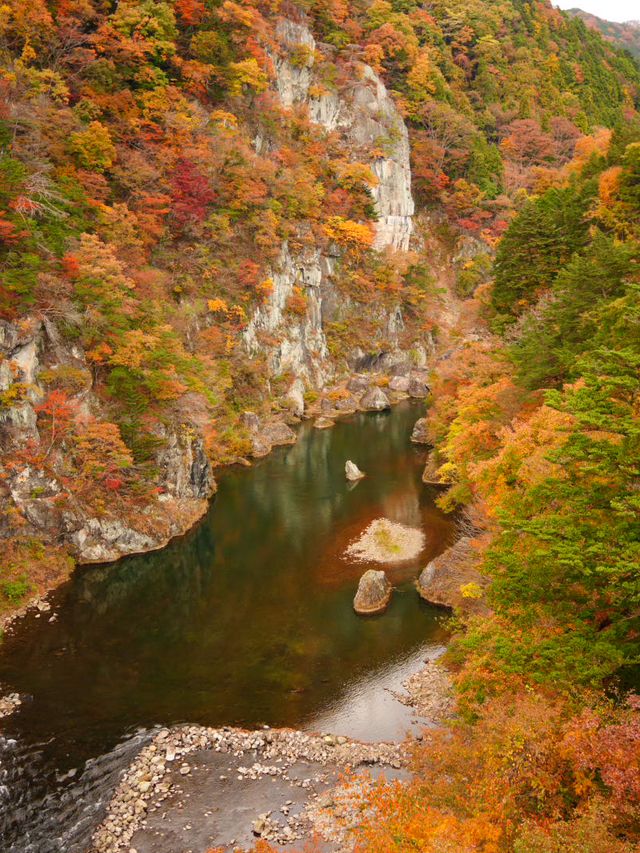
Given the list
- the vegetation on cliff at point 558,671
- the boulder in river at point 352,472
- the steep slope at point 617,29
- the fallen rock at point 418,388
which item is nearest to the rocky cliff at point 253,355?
the fallen rock at point 418,388

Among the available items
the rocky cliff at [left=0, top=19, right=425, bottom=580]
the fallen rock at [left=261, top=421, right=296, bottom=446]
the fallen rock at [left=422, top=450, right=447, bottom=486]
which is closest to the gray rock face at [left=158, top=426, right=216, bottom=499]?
the rocky cliff at [left=0, top=19, right=425, bottom=580]

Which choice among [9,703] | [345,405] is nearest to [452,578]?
[9,703]

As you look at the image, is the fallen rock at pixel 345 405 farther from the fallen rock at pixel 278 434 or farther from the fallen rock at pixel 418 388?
Result: the fallen rock at pixel 278 434

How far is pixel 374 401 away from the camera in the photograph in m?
52.3

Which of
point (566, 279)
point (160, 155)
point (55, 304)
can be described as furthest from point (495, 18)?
point (55, 304)

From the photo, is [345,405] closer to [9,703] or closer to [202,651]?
[202,651]

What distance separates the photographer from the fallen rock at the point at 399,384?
57375 mm

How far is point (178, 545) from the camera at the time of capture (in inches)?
1032

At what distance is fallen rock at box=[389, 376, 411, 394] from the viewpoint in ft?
188

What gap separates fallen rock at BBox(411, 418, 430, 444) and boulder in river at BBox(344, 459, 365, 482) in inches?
308

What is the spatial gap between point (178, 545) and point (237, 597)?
213 inches

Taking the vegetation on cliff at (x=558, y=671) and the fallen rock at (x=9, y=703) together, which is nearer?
the vegetation on cliff at (x=558, y=671)

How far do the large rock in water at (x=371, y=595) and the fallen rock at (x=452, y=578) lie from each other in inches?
59.0

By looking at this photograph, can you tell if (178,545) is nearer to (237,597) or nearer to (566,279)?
(237,597)
